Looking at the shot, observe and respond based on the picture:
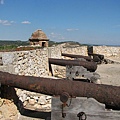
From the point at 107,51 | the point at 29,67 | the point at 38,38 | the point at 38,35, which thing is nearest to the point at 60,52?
the point at 38,38

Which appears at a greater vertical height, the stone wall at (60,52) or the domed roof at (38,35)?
the domed roof at (38,35)

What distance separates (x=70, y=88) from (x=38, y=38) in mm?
12911

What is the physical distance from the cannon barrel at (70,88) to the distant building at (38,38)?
1231cm

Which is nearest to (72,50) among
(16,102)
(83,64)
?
(83,64)

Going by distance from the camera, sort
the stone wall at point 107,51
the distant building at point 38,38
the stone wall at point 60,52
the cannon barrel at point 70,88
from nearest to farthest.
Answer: the cannon barrel at point 70,88 → the stone wall at point 60,52 → the distant building at point 38,38 → the stone wall at point 107,51

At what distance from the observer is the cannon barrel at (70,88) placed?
3.71 metres

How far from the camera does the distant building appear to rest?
16656 mm

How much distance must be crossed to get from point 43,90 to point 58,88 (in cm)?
31

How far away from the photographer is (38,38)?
1655 centimetres

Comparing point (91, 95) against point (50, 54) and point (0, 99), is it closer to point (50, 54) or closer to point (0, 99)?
point (0, 99)

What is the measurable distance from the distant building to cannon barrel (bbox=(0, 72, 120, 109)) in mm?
12306

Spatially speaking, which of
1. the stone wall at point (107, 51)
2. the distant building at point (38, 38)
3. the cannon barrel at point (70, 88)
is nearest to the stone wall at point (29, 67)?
the cannon barrel at point (70, 88)

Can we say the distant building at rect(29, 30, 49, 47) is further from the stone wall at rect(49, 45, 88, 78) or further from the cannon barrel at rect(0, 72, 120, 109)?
the cannon barrel at rect(0, 72, 120, 109)

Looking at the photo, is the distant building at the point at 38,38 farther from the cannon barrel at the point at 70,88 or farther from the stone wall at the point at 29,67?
the cannon barrel at the point at 70,88
